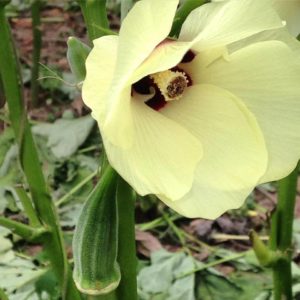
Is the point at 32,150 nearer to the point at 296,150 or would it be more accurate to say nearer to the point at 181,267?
the point at 296,150

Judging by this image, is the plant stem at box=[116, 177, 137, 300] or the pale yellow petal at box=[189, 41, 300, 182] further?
the plant stem at box=[116, 177, 137, 300]

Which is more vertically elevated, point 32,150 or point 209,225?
point 32,150

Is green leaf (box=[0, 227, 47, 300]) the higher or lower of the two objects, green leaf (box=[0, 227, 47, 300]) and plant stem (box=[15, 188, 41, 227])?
the lower

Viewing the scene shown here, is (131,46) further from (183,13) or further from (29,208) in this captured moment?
(29,208)

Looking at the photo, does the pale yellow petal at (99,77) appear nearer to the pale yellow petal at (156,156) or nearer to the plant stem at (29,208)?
the pale yellow petal at (156,156)

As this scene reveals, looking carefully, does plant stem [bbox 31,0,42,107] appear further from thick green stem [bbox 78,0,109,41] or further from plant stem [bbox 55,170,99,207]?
thick green stem [bbox 78,0,109,41]

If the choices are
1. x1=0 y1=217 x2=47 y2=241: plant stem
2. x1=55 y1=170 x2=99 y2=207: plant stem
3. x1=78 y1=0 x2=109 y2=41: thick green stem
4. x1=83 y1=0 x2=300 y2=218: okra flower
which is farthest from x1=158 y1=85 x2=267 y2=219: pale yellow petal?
x1=55 y1=170 x2=99 y2=207: plant stem

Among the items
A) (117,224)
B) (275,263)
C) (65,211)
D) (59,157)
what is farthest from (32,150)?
(59,157)
